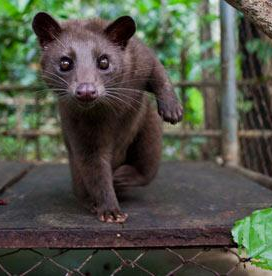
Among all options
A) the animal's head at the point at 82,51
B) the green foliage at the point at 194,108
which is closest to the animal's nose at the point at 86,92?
the animal's head at the point at 82,51

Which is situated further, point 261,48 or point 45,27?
point 261,48

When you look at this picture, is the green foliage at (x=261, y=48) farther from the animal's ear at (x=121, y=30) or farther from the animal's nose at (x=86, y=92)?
the animal's nose at (x=86, y=92)

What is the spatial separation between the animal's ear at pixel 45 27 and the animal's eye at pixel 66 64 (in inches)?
7.5

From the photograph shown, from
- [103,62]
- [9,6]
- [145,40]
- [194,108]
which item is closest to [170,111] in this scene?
[103,62]

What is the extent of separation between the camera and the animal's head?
2482 mm

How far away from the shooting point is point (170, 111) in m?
2.73

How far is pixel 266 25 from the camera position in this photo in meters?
2.11

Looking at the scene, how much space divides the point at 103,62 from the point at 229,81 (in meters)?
1.81

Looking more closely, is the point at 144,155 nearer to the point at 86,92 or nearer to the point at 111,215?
the point at 111,215

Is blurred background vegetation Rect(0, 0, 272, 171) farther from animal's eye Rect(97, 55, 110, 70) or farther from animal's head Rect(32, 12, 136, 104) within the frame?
animal's eye Rect(97, 55, 110, 70)

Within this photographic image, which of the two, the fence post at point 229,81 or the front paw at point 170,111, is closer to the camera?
the front paw at point 170,111

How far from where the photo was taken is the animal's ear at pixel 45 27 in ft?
8.73

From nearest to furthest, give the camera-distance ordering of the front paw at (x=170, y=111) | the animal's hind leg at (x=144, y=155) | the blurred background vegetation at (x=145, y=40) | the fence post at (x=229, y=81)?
the front paw at (x=170, y=111) → the animal's hind leg at (x=144, y=155) → the fence post at (x=229, y=81) → the blurred background vegetation at (x=145, y=40)

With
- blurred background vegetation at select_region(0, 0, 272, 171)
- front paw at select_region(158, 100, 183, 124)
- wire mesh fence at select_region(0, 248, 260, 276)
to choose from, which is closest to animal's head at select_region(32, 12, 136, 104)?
front paw at select_region(158, 100, 183, 124)
